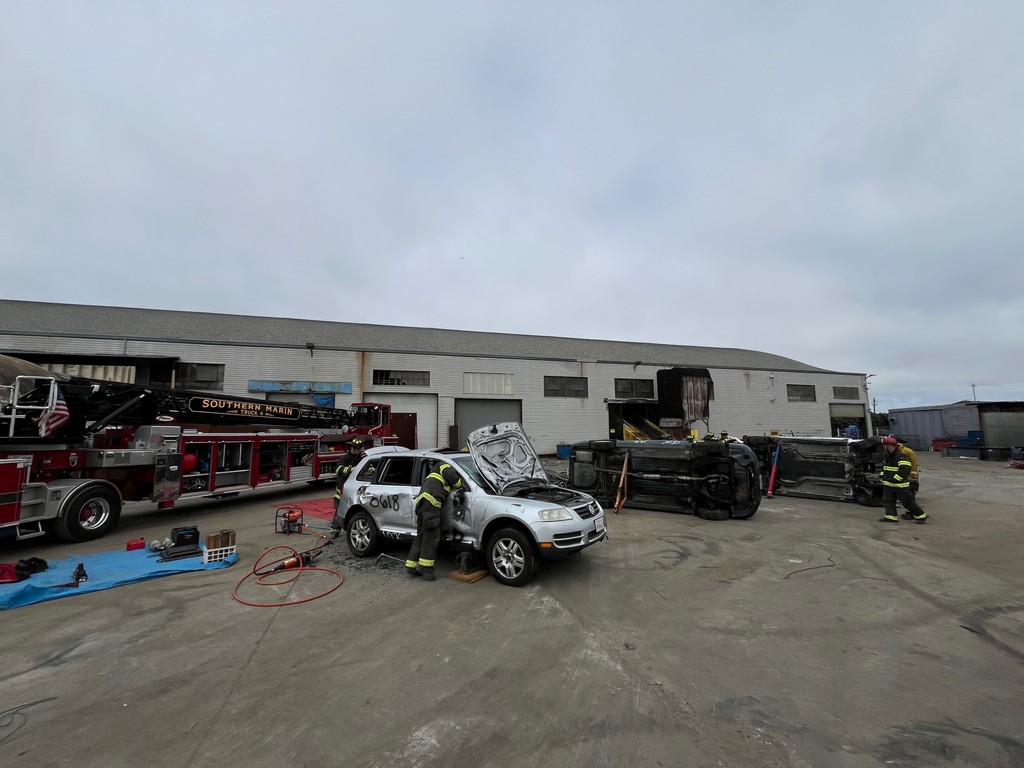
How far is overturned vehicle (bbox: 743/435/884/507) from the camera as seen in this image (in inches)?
428

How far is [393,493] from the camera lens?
6426 millimetres

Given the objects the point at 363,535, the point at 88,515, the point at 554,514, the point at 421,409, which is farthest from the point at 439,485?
the point at 421,409

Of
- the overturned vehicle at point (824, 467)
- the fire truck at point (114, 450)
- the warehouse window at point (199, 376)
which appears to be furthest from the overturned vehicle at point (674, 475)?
the warehouse window at point (199, 376)

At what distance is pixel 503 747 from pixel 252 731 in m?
1.61

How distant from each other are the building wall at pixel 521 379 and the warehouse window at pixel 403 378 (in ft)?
0.70

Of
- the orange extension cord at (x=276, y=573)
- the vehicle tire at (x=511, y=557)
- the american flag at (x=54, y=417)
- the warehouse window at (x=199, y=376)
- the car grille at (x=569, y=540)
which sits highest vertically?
the warehouse window at (x=199, y=376)

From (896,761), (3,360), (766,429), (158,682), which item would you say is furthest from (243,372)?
(766,429)

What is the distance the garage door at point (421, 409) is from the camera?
23375 millimetres

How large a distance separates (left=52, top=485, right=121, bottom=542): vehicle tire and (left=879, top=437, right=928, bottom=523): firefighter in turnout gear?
1496 cm

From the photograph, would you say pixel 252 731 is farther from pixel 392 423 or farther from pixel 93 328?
pixel 93 328

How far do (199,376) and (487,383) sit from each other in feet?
45.9

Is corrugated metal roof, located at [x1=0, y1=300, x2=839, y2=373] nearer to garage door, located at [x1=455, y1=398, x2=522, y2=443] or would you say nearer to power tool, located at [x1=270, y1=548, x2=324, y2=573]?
garage door, located at [x1=455, y1=398, x2=522, y2=443]

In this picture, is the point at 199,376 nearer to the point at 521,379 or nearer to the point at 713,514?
the point at 521,379

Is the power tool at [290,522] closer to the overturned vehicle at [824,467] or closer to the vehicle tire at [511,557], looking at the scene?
the vehicle tire at [511,557]
